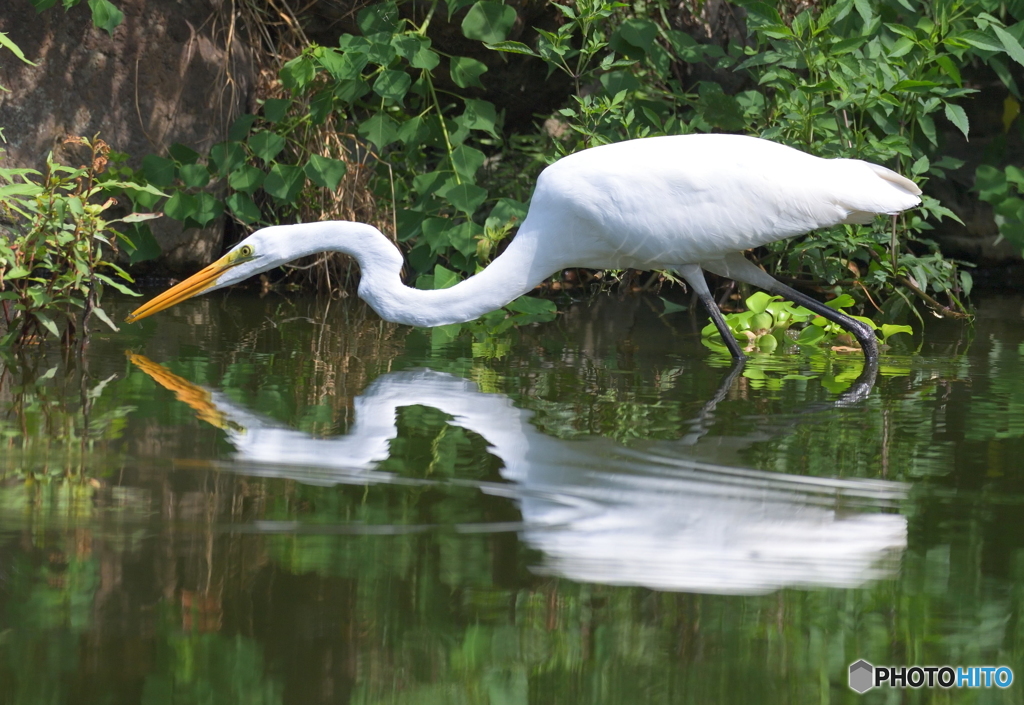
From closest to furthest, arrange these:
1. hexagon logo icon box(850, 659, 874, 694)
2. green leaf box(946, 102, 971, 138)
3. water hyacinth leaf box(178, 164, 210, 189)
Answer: hexagon logo icon box(850, 659, 874, 694) < green leaf box(946, 102, 971, 138) < water hyacinth leaf box(178, 164, 210, 189)

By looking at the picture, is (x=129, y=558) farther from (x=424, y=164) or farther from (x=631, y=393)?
(x=424, y=164)

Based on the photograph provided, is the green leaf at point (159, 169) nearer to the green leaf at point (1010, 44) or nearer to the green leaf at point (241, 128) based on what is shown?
the green leaf at point (241, 128)

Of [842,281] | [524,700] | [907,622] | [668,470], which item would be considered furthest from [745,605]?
[842,281]

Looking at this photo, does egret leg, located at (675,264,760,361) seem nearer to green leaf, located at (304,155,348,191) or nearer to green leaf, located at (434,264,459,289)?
green leaf, located at (434,264,459,289)

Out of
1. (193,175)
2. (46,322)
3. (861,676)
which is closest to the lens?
(861,676)

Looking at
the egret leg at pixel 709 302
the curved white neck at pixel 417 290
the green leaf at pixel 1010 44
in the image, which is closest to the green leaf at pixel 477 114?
the curved white neck at pixel 417 290

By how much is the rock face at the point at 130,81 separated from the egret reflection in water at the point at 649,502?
3.70m

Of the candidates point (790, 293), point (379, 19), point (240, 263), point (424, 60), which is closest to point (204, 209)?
point (379, 19)

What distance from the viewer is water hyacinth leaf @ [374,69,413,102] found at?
6.85m

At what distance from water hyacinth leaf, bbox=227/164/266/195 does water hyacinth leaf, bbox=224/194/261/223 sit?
0.17 ft

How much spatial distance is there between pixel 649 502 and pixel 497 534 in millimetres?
539

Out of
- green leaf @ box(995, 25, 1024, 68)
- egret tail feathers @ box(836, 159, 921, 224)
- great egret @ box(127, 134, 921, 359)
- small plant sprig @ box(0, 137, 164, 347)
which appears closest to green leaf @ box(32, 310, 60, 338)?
small plant sprig @ box(0, 137, 164, 347)

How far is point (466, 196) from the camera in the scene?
22.7 feet

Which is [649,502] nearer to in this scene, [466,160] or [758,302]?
[758,302]
